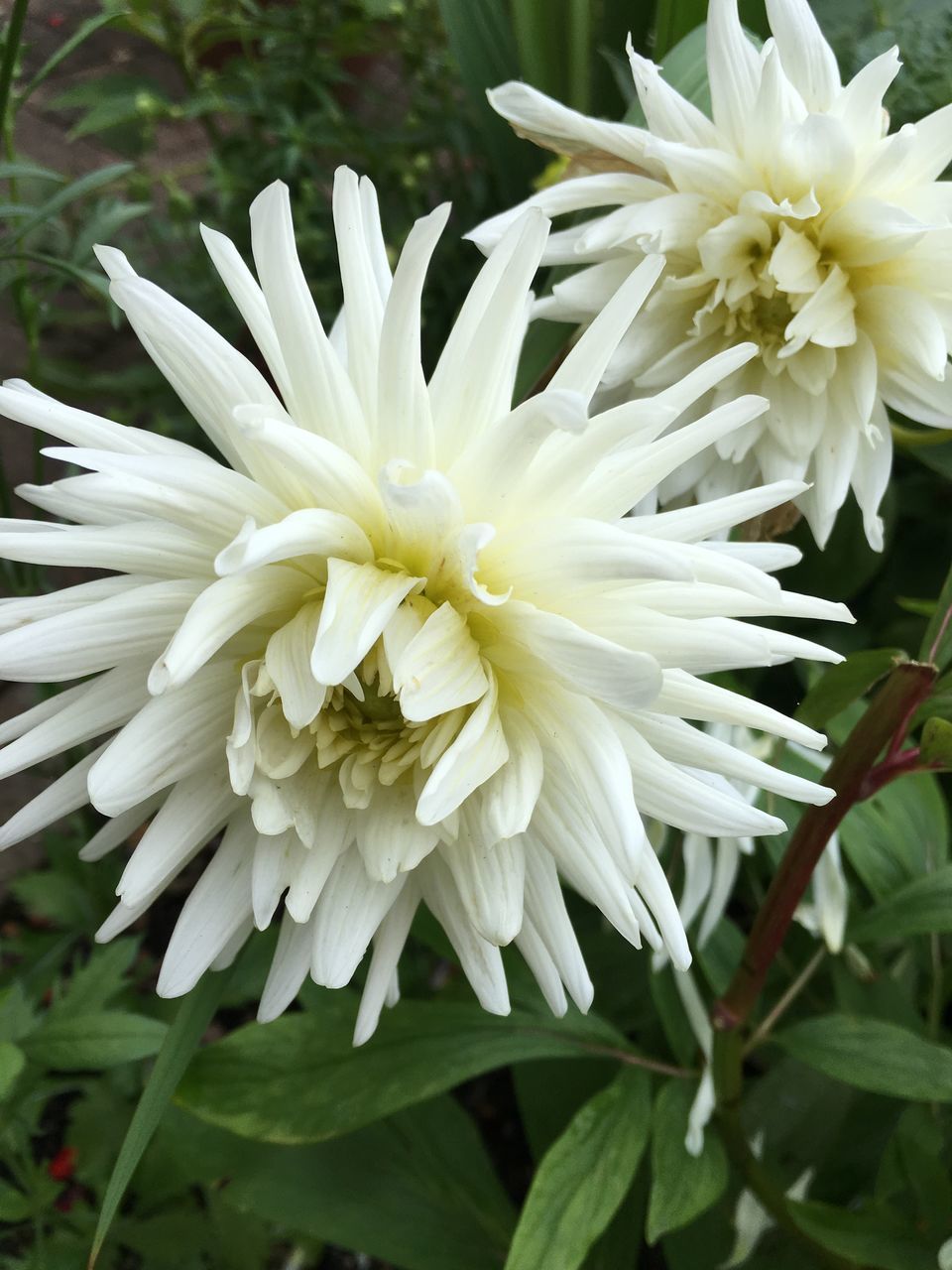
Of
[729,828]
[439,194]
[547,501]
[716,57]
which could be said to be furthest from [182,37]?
[729,828]

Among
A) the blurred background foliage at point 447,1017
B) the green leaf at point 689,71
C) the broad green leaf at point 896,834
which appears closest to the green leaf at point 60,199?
the blurred background foliage at point 447,1017

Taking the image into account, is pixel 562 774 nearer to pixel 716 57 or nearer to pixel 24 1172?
pixel 716 57

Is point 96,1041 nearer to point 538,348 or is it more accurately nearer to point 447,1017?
point 447,1017

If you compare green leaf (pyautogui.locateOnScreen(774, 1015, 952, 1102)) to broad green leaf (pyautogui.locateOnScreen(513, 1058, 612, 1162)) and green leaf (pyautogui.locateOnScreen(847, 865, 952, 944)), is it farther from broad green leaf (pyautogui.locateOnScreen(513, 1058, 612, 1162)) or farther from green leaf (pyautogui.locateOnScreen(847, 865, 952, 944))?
broad green leaf (pyautogui.locateOnScreen(513, 1058, 612, 1162))

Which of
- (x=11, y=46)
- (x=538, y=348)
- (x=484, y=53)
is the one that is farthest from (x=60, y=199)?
(x=484, y=53)

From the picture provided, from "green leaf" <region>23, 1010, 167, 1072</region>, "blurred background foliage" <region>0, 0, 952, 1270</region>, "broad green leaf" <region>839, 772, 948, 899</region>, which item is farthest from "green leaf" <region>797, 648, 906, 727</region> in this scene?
"green leaf" <region>23, 1010, 167, 1072</region>

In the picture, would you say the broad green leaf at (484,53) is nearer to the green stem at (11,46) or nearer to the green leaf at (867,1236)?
the green stem at (11,46)
